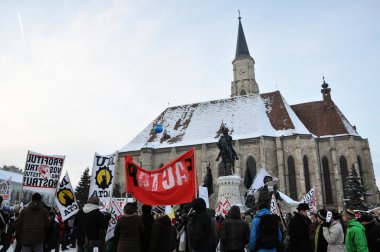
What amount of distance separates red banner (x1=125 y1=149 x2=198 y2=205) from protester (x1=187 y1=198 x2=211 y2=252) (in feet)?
2.77

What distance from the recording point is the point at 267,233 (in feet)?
16.3

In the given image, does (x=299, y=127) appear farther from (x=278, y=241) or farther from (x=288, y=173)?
(x=278, y=241)

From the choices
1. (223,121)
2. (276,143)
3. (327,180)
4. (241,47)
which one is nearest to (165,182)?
(276,143)

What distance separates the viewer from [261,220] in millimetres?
4988

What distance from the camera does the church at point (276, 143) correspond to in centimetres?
3217

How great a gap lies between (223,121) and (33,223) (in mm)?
32280

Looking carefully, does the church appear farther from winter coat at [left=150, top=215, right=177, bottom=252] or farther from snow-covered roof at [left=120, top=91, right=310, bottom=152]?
winter coat at [left=150, top=215, right=177, bottom=252]

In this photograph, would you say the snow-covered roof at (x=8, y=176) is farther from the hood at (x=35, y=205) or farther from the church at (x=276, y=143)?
the hood at (x=35, y=205)

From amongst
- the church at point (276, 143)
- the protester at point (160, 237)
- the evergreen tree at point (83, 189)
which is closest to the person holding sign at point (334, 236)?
the protester at point (160, 237)

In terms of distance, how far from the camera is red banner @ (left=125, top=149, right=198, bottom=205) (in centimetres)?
628

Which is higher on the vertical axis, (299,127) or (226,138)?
(299,127)

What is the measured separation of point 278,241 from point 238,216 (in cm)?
79

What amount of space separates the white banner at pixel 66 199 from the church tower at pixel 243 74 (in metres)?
41.4

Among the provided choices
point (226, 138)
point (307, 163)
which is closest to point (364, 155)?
point (307, 163)
